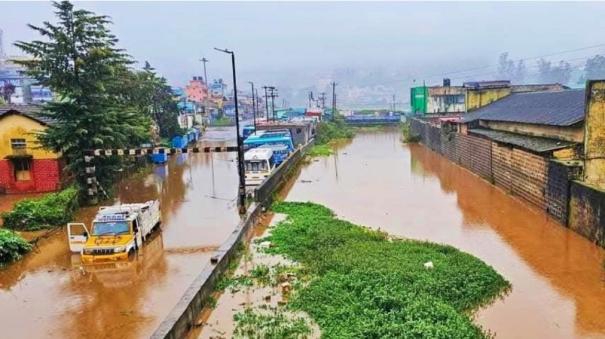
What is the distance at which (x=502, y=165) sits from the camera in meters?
26.1

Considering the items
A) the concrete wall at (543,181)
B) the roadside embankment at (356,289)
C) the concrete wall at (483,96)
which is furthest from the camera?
the concrete wall at (483,96)

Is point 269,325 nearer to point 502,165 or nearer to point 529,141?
point 502,165

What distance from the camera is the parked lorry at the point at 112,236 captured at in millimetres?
15891

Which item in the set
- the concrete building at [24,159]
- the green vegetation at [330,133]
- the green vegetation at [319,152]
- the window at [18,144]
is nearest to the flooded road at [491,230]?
the green vegetation at [319,152]

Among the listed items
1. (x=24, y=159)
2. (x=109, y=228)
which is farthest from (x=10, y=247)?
(x=24, y=159)

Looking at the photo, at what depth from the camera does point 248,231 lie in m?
18.5

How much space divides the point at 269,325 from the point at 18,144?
22986 millimetres

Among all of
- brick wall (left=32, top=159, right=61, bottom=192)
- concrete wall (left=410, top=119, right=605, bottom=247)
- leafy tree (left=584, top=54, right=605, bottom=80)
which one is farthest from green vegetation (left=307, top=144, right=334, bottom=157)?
Result: leafy tree (left=584, top=54, right=605, bottom=80)

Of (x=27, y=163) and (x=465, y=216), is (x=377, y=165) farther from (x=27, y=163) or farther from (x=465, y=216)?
(x=27, y=163)

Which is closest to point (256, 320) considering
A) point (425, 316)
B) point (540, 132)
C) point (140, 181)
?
point (425, 316)

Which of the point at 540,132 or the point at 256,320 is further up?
the point at 540,132

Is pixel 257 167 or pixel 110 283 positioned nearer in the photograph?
pixel 110 283

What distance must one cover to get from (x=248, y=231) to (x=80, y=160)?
1066cm

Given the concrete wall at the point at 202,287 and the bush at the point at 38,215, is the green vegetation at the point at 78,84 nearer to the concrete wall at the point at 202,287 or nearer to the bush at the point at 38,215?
the bush at the point at 38,215
